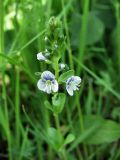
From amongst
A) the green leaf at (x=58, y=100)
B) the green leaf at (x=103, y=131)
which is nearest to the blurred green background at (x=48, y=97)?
the green leaf at (x=103, y=131)

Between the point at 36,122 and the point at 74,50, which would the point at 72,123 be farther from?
the point at 74,50

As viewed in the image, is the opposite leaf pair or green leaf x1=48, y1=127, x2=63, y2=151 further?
green leaf x1=48, y1=127, x2=63, y2=151

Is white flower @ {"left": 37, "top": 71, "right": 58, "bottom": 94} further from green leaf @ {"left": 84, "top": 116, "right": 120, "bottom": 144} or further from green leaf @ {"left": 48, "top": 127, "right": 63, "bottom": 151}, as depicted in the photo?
green leaf @ {"left": 84, "top": 116, "right": 120, "bottom": 144}

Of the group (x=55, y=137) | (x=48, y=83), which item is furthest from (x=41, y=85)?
(x=55, y=137)

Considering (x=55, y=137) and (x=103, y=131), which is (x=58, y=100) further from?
(x=103, y=131)

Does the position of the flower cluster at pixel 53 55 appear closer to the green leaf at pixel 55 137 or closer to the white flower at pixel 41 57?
the white flower at pixel 41 57

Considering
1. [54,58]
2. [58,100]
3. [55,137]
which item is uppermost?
[54,58]

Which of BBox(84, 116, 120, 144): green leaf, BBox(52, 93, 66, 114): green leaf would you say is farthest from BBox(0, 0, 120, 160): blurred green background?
BBox(52, 93, 66, 114): green leaf

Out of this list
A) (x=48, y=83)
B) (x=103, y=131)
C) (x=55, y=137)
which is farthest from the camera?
(x=103, y=131)
